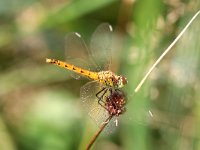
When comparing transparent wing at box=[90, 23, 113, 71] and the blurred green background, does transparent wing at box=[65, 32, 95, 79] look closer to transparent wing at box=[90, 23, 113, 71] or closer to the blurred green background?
transparent wing at box=[90, 23, 113, 71]

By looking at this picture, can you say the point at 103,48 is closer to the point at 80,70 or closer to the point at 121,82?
the point at 80,70

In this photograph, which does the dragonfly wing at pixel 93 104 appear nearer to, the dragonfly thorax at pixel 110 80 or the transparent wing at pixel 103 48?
the dragonfly thorax at pixel 110 80

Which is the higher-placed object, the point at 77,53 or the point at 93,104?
the point at 77,53

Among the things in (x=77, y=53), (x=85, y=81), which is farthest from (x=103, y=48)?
(x=85, y=81)

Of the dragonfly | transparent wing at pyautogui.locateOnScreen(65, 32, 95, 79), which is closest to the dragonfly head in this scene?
the dragonfly

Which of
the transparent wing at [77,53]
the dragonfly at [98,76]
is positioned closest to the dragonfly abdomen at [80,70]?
the dragonfly at [98,76]

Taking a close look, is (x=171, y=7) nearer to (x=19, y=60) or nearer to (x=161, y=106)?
(x=161, y=106)
